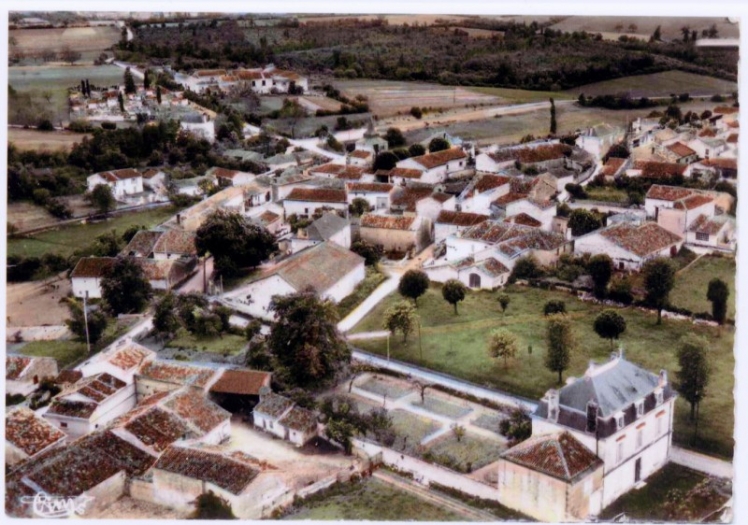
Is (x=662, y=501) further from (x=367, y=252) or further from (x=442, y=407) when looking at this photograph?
(x=367, y=252)

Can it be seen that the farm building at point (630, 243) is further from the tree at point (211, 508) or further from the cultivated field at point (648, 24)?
the tree at point (211, 508)

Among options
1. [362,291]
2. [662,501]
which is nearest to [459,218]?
[362,291]

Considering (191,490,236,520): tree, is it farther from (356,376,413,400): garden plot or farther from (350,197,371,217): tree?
(350,197,371,217): tree

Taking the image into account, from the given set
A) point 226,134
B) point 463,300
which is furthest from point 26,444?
point 226,134

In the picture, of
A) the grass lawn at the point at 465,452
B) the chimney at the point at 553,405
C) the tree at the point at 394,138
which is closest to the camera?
the chimney at the point at 553,405

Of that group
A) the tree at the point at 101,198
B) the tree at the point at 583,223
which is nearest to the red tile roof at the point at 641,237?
the tree at the point at 583,223
